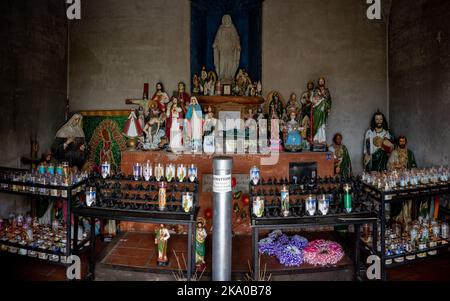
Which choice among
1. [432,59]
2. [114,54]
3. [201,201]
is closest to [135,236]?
[201,201]

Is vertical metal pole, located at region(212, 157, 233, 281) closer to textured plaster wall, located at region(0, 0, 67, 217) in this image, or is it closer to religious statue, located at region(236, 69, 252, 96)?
textured plaster wall, located at region(0, 0, 67, 217)

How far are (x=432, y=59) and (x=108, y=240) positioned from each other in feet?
23.4

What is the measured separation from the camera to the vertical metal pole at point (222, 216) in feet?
12.0

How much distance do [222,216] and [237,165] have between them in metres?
Result: 2.71

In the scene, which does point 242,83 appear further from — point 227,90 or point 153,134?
point 153,134

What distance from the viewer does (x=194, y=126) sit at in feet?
22.5

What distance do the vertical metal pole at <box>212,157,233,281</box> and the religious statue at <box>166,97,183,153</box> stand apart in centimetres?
308

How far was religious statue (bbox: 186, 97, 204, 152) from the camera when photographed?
6719 mm

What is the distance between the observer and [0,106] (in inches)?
255

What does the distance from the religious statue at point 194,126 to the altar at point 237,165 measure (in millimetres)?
388

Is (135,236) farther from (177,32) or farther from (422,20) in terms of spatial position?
(422,20)

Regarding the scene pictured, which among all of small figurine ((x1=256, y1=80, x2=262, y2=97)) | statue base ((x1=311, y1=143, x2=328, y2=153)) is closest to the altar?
statue base ((x1=311, y1=143, x2=328, y2=153))

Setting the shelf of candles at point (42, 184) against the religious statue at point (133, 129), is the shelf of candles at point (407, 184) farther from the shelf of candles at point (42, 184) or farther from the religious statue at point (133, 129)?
the religious statue at point (133, 129)
